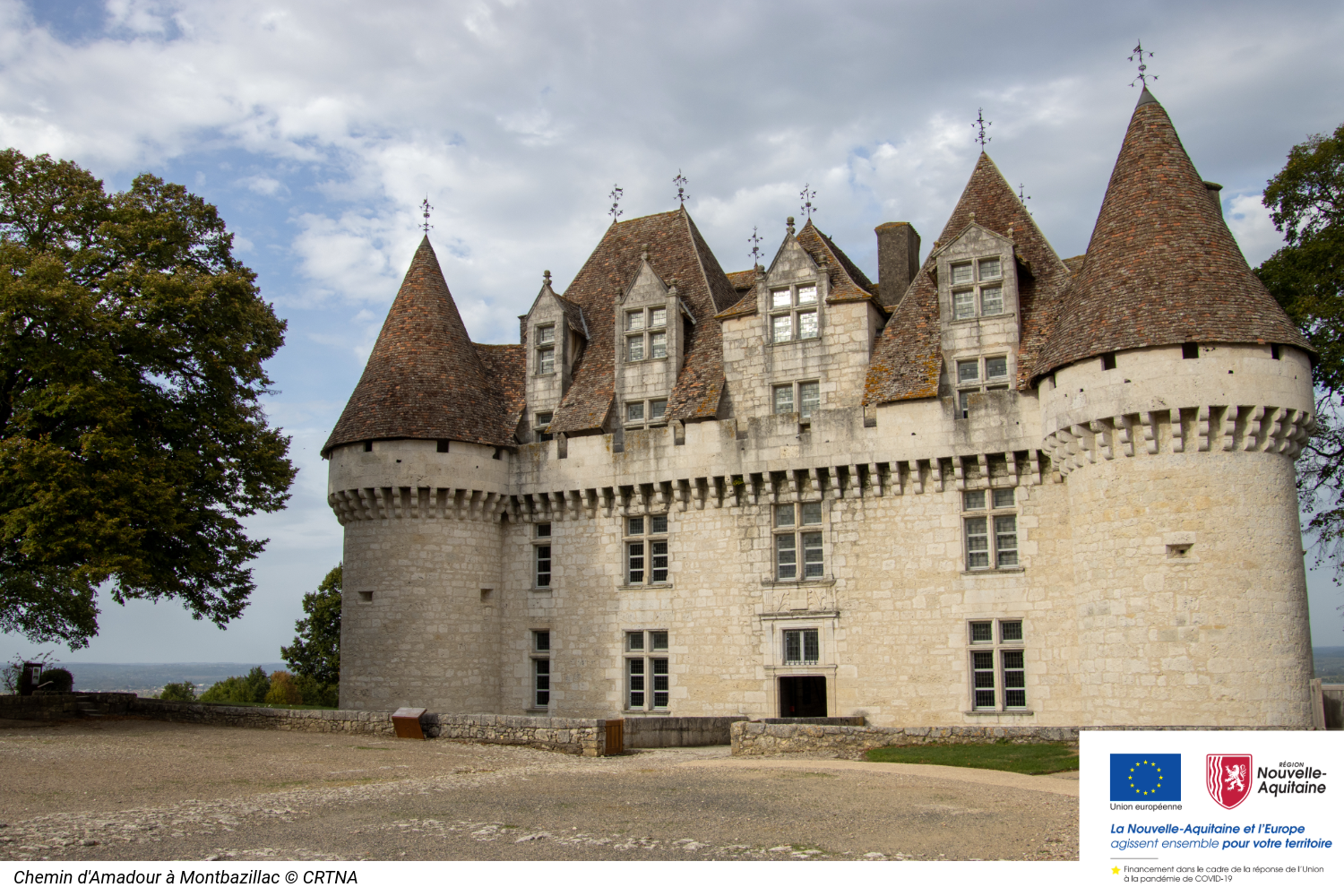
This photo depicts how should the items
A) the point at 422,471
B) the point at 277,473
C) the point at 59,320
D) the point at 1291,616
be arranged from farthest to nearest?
1. the point at 422,471
2. the point at 277,473
3. the point at 59,320
4. the point at 1291,616

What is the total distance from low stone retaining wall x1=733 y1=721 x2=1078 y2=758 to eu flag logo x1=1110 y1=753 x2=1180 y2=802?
8.01 metres

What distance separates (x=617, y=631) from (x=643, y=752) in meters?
6.45

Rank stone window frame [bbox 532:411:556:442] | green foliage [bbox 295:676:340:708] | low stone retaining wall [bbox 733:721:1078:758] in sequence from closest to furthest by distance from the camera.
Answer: low stone retaining wall [bbox 733:721:1078:758]
stone window frame [bbox 532:411:556:442]
green foliage [bbox 295:676:340:708]

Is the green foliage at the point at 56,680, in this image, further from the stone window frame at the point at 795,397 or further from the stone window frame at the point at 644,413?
the stone window frame at the point at 795,397

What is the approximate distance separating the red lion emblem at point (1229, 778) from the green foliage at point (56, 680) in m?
24.9

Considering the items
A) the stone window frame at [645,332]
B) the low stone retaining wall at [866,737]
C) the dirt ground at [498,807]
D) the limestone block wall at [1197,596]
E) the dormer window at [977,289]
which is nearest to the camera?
the dirt ground at [498,807]

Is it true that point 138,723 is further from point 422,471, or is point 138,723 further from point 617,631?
point 617,631

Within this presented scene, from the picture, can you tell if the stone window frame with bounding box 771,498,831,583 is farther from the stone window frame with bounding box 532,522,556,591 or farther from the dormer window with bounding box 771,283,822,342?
the stone window frame with bounding box 532,522,556,591

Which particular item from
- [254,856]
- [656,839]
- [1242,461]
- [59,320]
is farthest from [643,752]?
[59,320]

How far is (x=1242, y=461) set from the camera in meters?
17.2

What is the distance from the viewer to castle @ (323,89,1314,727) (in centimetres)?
1725

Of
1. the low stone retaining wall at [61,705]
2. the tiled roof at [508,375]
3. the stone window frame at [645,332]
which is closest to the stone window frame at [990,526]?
the stone window frame at [645,332]

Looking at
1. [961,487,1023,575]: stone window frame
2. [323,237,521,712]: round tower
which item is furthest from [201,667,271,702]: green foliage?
[961,487,1023,575]: stone window frame

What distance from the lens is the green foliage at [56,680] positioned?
24.4 meters
